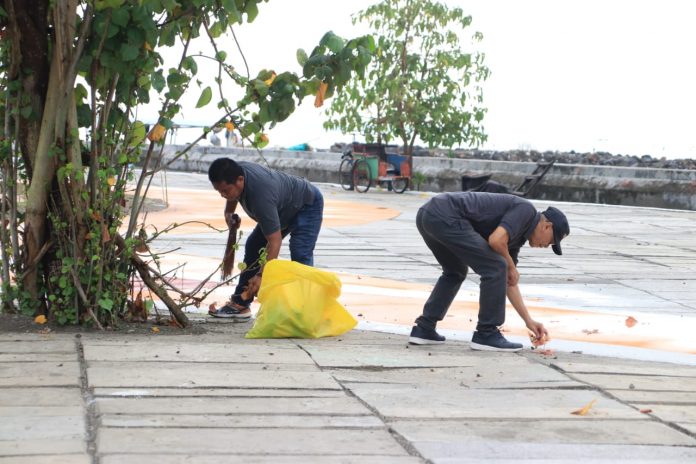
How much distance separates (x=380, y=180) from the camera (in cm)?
2523

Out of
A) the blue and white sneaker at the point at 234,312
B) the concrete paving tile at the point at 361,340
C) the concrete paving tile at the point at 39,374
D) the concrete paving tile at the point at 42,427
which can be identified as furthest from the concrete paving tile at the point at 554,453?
the blue and white sneaker at the point at 234,312

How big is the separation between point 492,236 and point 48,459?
11.3 ft

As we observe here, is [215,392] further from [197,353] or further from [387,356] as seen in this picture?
[387,356]

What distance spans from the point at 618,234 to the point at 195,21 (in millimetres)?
10622

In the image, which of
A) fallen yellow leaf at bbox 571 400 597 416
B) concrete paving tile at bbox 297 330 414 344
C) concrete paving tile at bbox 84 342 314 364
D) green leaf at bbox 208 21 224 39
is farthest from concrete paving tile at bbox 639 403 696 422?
green leaf at bbox 208 21 224 39

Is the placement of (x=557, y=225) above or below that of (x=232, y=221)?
above

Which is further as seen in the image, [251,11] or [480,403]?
[251,11]

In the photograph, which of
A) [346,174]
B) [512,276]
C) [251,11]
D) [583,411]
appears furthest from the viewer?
[346,174]

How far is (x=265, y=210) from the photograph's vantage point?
779 cm

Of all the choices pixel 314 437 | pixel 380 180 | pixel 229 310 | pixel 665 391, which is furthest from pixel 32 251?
pixel 380 180

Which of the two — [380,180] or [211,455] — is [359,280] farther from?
[380,180]

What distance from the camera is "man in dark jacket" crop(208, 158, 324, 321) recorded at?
7.73 m

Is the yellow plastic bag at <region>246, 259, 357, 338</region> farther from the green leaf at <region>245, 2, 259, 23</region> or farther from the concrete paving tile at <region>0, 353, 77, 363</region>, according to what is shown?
the green leaf at <region>245, 2, 259, 23</region>

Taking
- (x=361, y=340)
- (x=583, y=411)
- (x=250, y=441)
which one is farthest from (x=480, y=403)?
(x=361, y=340)
